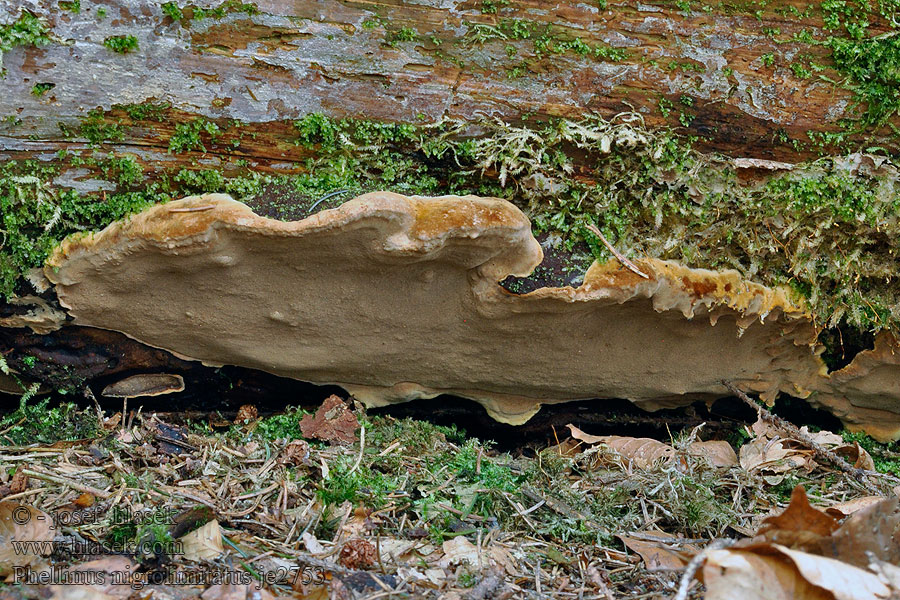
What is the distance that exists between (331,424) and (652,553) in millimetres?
1658

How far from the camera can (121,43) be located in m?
2.63

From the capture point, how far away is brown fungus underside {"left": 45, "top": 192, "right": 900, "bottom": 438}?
2600mm

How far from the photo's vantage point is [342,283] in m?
2.95

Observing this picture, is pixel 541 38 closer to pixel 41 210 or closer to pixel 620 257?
pixel 620 257

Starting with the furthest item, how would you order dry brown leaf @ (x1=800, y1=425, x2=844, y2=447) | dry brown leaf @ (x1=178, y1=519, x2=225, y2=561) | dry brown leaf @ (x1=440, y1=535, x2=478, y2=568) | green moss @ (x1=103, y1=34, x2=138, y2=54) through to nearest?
dry brown leaf @ (x1=800, y1=425, x2=844, y2=447) < green moss @ (x1=103, y1=34, x2=138, y2=54) < dry brown leaf @ (x1=440, y1=535, x2=478, y2=568) < dry brown leaf @ (x1=178, y1=519, x2=225, y2=561)

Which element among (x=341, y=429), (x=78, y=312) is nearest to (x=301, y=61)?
(x=78, y=312)

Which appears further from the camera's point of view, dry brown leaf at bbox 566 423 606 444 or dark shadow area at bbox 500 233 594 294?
dry brown leaf at bbox 566 423 606 444

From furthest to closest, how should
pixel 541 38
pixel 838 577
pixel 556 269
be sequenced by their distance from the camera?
pixel 556 269
pixel 541 38
pixel 838 577

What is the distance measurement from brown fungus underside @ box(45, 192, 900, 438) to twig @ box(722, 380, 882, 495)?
136 millimetres

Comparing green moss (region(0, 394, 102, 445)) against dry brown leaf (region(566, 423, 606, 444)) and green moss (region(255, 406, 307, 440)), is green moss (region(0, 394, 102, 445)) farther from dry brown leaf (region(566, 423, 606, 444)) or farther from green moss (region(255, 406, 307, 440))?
dry brown leaf (region(566, 423, 606, 444))

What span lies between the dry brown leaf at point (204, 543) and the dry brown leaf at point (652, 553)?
1435 millimetres

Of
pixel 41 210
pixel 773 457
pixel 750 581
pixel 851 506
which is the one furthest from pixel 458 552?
pixel 41 210

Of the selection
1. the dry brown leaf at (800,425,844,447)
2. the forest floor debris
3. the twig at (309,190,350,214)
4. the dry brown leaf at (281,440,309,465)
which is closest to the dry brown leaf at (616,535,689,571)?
the forest floor debris

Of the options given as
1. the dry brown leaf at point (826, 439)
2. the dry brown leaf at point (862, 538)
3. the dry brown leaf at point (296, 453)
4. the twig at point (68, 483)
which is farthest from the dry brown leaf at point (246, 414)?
the dry brown leaf at point (826, 439)
